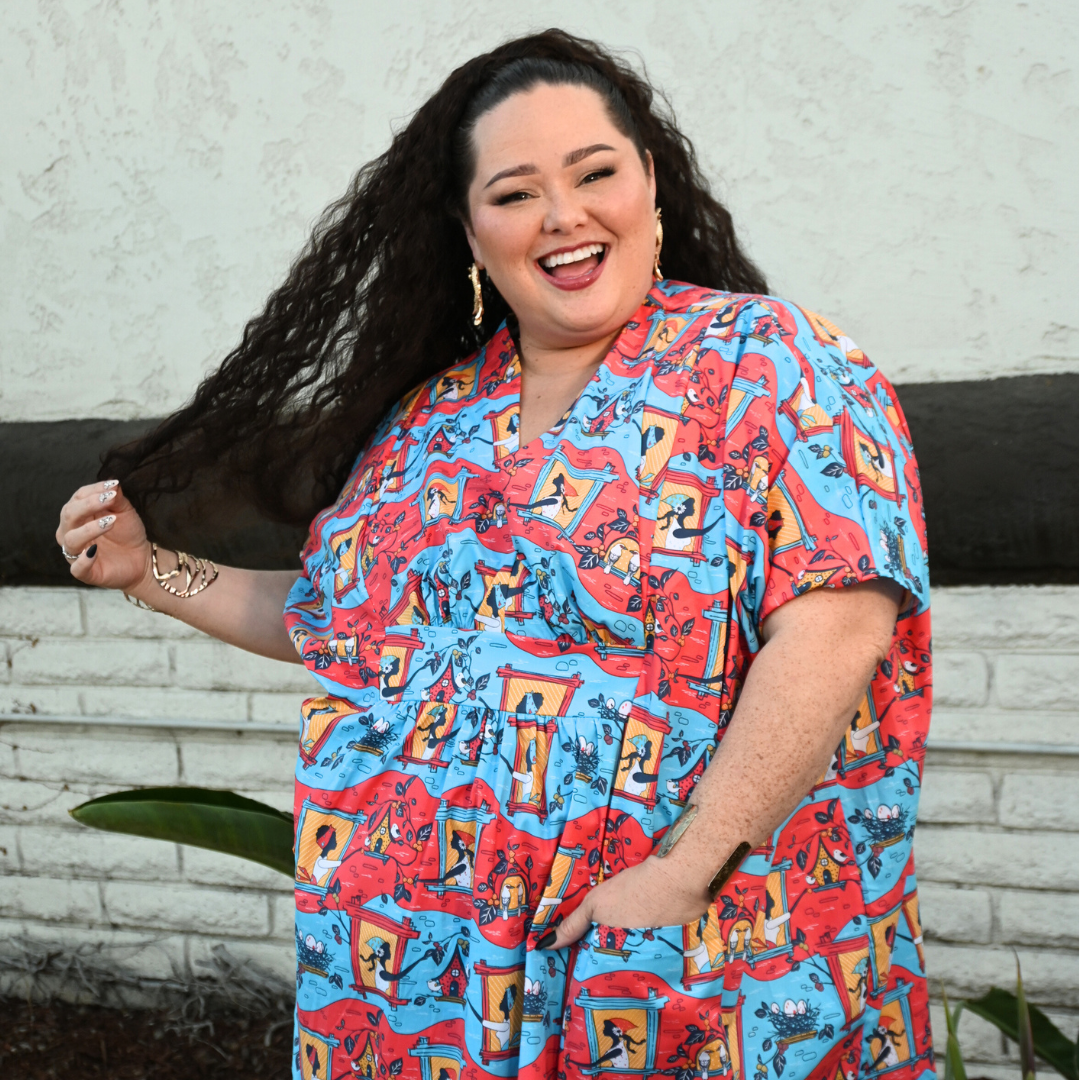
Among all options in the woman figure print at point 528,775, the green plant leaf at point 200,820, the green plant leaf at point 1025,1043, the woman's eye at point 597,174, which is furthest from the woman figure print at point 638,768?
the green plant leaf at point 200,820

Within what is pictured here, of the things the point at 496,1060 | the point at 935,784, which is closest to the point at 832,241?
the point at 935,784

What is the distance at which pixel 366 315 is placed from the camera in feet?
5.83

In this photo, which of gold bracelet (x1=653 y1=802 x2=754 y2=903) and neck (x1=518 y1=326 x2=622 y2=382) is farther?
neck (x1=518 y1=326 x2=622 y2=382)

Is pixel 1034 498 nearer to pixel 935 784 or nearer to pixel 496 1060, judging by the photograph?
pixel 935 784

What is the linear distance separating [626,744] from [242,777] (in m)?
1.66

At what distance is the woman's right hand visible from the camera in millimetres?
1723

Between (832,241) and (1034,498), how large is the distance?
0.66 m

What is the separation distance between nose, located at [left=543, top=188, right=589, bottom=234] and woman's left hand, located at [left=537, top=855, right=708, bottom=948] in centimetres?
80

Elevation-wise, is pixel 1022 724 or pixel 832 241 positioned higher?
pixel 832 241

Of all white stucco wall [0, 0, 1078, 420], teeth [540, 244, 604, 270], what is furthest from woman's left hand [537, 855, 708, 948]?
white stucco wall [0, 0, 1078, 420]

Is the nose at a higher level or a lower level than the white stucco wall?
lower

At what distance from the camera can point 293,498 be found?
1.92m

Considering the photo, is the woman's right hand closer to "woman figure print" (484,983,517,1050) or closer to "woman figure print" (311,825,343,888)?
"woman figure print" (311,825,343,888)

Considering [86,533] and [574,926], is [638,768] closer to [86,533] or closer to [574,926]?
[574,926]
